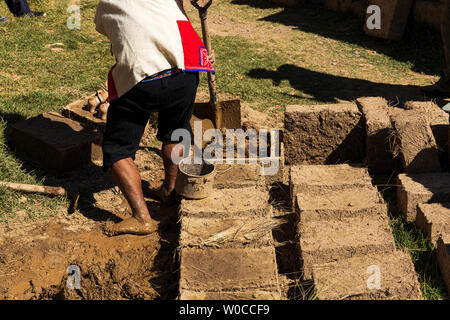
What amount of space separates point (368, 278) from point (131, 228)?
174 cm

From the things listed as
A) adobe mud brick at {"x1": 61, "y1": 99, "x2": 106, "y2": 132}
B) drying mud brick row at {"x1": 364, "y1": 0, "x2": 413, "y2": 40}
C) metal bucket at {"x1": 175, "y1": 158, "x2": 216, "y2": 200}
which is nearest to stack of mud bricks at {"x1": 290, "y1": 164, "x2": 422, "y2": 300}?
metal bucket at {"x1": 175, "y1": 158, "x2": 216, "y2": 200}

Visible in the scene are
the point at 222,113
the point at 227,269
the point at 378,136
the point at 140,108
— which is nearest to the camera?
the point at 227,269

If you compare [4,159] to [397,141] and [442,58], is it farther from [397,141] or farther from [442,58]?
[442,58]

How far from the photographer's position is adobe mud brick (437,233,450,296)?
3.21 m

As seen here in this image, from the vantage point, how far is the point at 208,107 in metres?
5.20

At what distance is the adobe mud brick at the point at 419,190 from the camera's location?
3820 mm

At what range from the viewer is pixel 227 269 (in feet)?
10.5

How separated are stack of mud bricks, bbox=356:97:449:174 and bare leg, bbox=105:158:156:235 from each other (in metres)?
2.04

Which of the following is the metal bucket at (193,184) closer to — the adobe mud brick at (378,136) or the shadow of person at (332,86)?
the adobe mud brick at (378,136)

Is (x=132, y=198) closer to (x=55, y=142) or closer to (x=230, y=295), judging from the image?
(x=230, y=295)

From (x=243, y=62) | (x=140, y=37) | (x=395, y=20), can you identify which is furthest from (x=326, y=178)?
(x=395, y=20)

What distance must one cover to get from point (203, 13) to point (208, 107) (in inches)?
42.2

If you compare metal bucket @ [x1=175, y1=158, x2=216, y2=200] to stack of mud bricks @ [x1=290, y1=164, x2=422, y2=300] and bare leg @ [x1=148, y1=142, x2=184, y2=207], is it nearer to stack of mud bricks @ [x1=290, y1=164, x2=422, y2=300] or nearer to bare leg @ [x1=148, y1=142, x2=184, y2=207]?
bare leg @ [x1=148, y1=142, x2=184, y2=207]
